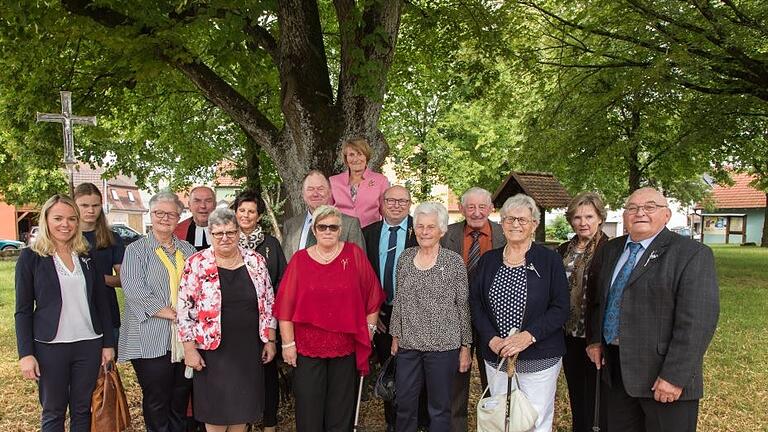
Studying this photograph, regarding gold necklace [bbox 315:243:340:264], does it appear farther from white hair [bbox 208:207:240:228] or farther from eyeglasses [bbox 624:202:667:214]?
eyeglasses [bbox 624:202:667:214]

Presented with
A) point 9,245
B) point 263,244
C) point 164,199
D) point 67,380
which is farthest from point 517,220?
point 9,245

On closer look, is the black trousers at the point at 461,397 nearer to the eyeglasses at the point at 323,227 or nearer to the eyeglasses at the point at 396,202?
the eyeglasses at the point at 396,202

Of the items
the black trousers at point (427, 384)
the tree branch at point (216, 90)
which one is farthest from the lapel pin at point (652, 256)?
the tree branch at point (216, 90)

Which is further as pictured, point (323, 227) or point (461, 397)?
point (461, 397)

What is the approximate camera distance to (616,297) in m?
3.73

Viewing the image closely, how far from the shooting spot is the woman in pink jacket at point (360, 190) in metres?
5.26

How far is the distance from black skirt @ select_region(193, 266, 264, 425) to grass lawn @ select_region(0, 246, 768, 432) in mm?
1384

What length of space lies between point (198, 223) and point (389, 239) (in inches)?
66.9

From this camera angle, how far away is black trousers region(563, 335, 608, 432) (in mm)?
4305

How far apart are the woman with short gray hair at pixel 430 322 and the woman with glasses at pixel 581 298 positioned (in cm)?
80

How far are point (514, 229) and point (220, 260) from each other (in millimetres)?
2005

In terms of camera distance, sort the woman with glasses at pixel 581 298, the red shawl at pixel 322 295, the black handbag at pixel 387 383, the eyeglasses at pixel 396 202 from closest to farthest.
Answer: the red shawl at pixel 322 295, the woman with glasses at pixel 581 298, the black handbag at pixel 387 383, the eyeglasses at pixel 396 202

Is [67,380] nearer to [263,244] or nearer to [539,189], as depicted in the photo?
[263,244]

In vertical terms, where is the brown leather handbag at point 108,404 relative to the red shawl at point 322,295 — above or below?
below
